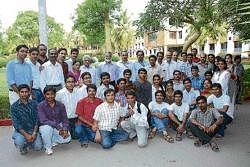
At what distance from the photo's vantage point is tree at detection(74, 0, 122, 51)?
37.6 m

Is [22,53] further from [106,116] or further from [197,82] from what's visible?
[197,82]

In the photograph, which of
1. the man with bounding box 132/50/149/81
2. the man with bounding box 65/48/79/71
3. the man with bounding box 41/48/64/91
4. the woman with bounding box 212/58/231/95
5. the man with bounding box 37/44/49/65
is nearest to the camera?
the man with bounding box 41/48/64/91

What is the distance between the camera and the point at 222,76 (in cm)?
744

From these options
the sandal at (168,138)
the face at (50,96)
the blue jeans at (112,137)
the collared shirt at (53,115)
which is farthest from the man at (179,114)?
the face at (50,96)

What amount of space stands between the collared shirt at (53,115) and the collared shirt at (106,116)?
0.53 metres

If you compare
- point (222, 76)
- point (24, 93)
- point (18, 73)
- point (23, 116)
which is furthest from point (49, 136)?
point (222, 76)

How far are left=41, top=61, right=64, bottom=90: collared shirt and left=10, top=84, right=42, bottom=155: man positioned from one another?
1.04m

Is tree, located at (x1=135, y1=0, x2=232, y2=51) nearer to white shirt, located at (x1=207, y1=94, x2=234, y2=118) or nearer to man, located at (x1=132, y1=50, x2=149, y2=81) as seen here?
man, located at (x1=132, y1=50, x2=149, y2=81)

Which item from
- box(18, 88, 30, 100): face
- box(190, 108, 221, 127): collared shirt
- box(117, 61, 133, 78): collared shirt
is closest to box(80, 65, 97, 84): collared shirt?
box(117, 61, 133, 78): collared shirt

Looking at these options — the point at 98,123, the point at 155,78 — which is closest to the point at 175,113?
the point at 155,78

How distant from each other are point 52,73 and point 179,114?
2549 millimetres

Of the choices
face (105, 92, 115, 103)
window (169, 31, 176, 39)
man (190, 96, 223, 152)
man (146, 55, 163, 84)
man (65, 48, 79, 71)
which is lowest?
man (190, 96, 223, 152)

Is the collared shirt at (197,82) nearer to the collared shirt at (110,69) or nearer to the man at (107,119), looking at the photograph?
the collared shirt at (110,69)

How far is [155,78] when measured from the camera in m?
7.29
